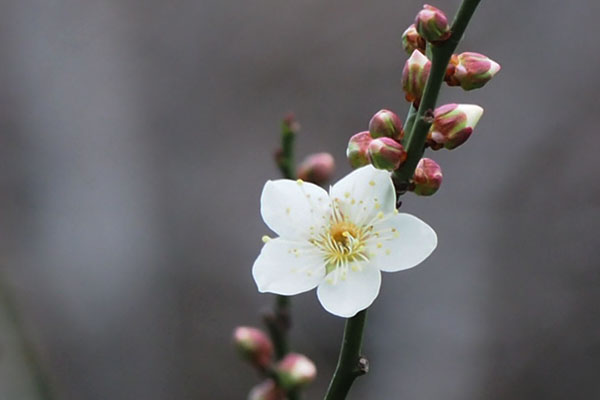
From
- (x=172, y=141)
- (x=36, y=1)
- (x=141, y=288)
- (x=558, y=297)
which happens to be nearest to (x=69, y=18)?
(x=36, y=1)

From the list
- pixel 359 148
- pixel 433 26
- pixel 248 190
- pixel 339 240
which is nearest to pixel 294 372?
pixel 339 240

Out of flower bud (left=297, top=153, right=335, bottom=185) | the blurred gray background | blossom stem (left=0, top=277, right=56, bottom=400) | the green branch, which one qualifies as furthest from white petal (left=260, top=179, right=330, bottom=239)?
the blurred gray background

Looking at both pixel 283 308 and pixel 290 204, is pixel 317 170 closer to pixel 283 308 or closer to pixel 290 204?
pixel 283 308

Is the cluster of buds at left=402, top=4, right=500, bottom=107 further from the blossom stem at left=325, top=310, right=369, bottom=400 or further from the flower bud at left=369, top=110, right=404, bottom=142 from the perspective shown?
the blossom stem at left=325, top=310, right=369, bottom=400

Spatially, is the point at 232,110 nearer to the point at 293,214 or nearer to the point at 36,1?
the point at 36,1

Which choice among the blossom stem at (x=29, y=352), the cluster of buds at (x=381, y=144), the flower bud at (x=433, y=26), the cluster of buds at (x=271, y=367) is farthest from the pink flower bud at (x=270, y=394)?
the flower bud at (x=433, y=26)

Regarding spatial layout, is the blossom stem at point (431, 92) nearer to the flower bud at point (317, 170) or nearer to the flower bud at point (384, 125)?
the flower bud at point (384, 125)
